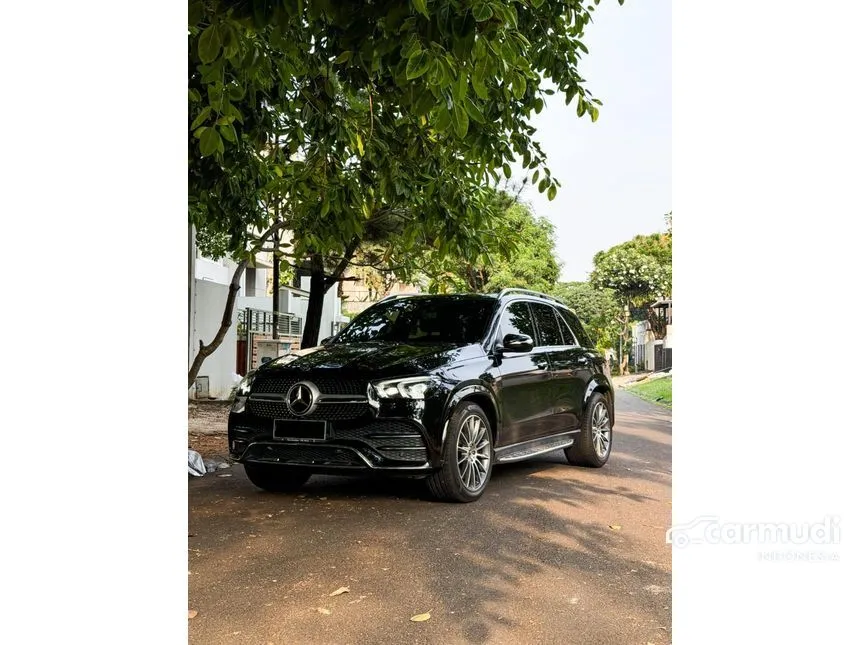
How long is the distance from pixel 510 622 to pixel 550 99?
4.42 m

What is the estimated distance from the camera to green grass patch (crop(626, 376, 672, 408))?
18159 mm

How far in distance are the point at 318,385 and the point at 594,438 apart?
3145 millimetres

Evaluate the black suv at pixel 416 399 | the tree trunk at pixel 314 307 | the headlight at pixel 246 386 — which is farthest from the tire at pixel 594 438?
the tree trunk at pixel 314 307

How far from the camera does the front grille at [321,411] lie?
556 cm

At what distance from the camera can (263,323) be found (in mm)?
19891

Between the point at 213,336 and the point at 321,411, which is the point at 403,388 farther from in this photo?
the point at 213,336

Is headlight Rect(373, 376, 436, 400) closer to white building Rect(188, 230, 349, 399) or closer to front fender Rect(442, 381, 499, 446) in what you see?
front fender Rect(442, 381, 499, 446)

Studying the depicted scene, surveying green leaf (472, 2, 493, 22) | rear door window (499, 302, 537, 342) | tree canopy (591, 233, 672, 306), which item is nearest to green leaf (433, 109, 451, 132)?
green leaf (472, 2, 493, 22)

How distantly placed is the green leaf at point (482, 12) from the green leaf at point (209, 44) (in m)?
0.95

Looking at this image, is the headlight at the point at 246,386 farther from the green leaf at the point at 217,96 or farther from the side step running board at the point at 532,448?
the green leaf at the point at 217,96

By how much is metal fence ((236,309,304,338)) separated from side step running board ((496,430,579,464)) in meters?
11.3
